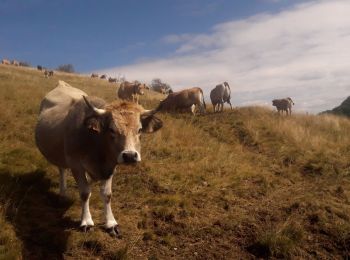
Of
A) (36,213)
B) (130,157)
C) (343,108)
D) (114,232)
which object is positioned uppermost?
(343,108)

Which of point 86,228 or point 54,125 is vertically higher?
point 54,125

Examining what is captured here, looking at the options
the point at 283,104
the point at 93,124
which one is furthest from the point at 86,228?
the point at 283,104

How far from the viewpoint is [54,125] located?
7973 millimetres

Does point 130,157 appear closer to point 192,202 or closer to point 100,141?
point 100,141

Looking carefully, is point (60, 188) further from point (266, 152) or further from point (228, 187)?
point (266, 152)

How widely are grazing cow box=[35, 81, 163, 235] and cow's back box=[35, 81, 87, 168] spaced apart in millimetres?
24

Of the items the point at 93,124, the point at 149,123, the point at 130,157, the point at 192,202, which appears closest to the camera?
the point at 130,157

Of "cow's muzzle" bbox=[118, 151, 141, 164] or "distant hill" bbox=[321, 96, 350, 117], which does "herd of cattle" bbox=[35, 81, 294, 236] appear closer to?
"cow's muzzle" bbox=[118, 151, 141, 164]

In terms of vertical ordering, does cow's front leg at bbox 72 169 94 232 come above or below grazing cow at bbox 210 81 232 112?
below

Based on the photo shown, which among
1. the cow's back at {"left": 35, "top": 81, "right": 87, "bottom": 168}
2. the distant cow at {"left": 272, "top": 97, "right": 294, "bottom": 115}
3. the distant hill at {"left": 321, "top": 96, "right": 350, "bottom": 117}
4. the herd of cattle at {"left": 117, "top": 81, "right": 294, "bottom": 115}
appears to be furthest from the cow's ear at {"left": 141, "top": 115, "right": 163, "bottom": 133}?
the distant hill at {"left": 321, "top": 96, "right": 350, "bottom": 117}

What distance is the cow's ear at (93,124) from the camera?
6.37m

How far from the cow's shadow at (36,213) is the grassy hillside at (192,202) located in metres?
0.02

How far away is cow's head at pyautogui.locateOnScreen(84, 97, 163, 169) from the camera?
6.02m

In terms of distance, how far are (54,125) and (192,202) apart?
9.73 ft
